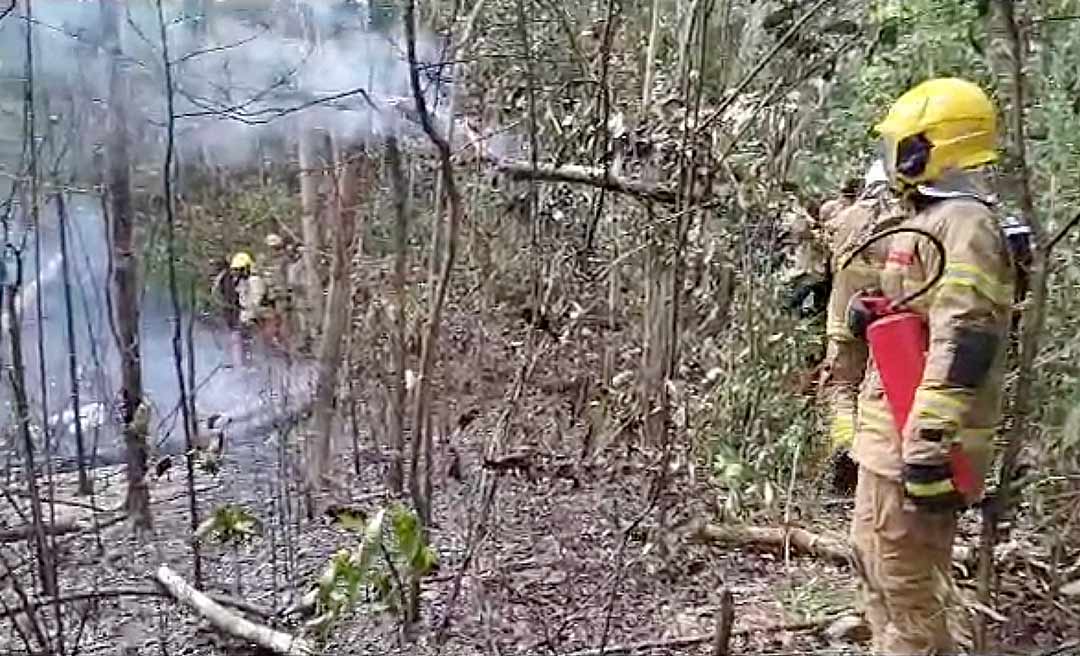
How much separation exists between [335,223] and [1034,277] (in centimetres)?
362

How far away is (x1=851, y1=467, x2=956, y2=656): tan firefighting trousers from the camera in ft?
8.48

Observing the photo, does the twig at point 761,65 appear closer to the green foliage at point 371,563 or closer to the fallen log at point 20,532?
the green foliage at point 371,563

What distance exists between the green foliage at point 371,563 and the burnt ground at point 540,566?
0.28 meters

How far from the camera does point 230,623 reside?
11.0 ft

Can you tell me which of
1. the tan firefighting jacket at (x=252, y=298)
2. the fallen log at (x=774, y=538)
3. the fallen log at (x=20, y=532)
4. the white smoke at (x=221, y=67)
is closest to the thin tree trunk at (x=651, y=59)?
the white smoke at (x=221, y=67)

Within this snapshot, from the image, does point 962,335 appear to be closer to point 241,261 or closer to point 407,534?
point 407,534

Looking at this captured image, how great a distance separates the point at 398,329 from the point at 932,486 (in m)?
2.59

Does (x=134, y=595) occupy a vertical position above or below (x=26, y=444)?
below

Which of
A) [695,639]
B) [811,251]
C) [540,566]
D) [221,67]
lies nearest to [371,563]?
[695,639]

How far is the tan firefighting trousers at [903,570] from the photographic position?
2586 mm

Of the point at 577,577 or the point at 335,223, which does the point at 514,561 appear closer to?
the point at 577,577

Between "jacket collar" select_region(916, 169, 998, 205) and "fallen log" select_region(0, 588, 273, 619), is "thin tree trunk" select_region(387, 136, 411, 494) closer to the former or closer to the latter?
"fallen log" select_region(0, 588, 273, 619)

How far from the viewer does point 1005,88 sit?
331 centimetres

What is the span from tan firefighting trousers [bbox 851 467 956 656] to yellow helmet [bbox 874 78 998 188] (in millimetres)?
668
